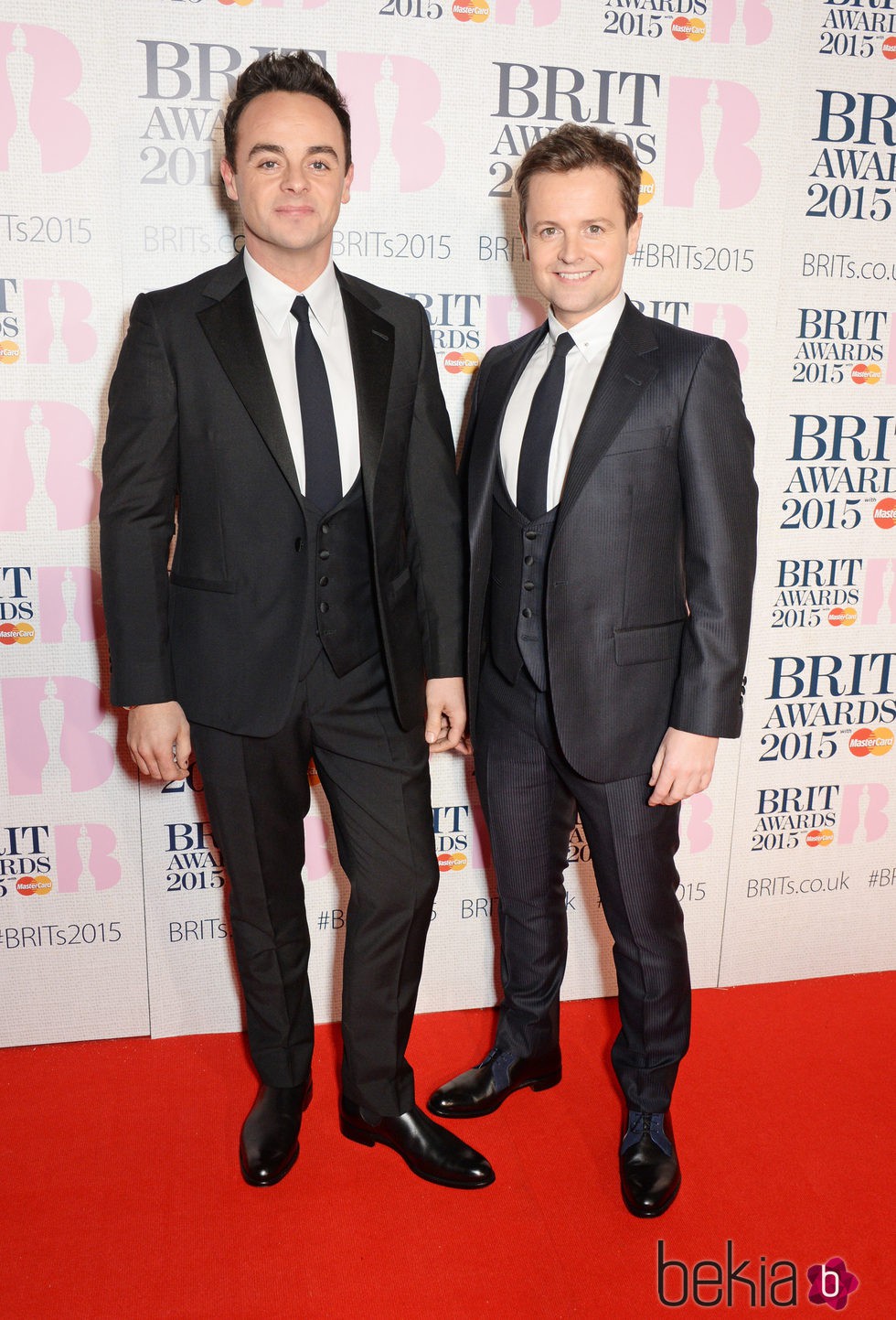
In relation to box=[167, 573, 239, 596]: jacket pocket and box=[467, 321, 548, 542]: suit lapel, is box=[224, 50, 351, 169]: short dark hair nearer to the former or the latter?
box=[467, 321, 548, 542]: suit lapel

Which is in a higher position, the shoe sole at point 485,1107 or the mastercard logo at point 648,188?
the mastercard logo at point 648,188

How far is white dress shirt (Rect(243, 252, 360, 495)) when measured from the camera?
1948 mm

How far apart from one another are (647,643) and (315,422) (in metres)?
0.74

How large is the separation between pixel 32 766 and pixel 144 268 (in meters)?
1.19

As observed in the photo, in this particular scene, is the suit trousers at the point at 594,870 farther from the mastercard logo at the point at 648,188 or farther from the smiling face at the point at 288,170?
the mastercard logo at the point at 648,188

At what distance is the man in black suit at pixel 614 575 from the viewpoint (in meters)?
1.92

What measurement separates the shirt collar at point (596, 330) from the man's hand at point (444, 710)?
0.70 m

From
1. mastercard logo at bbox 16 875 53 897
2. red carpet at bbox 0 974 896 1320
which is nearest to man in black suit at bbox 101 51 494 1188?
red carpet at bbox 0 974 896 1320

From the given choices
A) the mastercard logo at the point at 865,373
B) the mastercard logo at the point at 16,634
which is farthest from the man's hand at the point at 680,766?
the mastercard logo at the point at 16,634

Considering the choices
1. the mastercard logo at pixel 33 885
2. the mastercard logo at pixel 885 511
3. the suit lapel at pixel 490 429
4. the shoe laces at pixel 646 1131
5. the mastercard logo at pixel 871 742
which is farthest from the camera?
the mastercard logo at pixel 871 742

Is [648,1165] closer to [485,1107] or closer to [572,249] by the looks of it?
[485,1107]

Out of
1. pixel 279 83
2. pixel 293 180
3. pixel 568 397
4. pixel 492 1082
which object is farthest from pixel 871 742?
pixel 279 83

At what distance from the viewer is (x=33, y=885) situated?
2.64m

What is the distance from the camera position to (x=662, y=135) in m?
2.45
